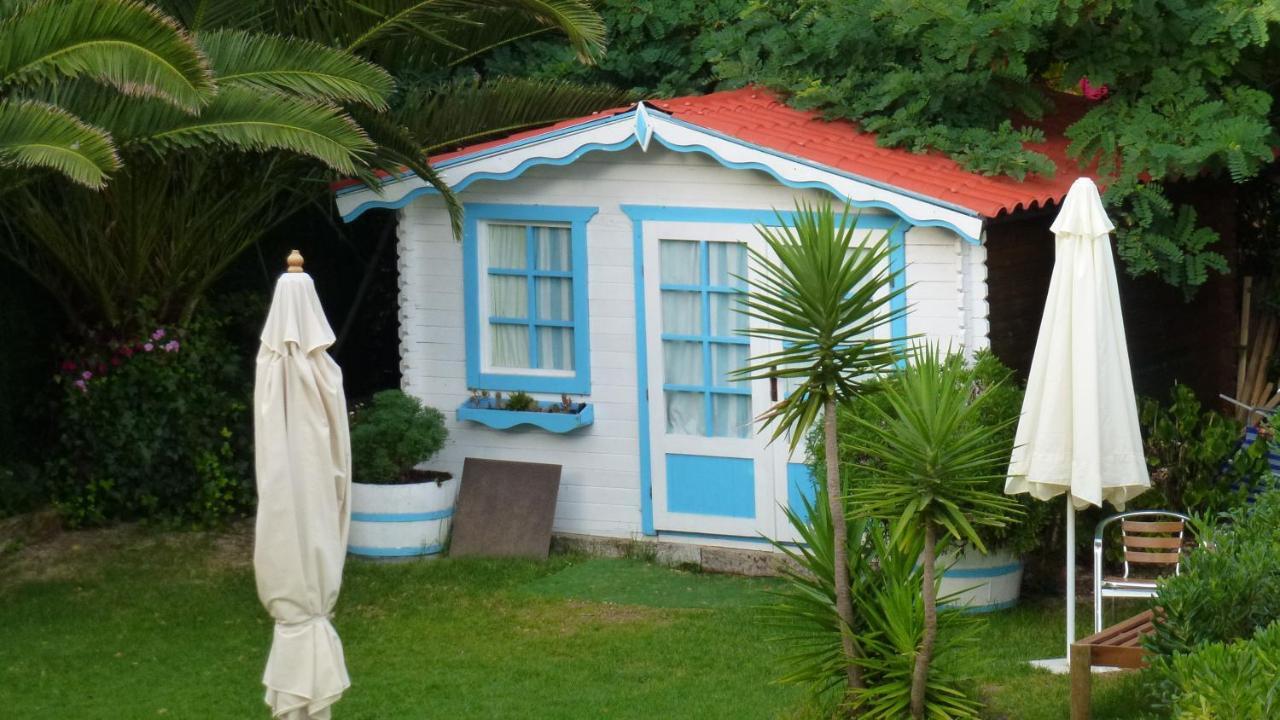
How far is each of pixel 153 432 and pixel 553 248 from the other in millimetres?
3151

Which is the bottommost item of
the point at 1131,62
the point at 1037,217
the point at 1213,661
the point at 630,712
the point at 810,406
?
the point at 630,712

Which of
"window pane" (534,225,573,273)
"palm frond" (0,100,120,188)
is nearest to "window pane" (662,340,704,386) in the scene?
"window pane" (534,225,573,273)

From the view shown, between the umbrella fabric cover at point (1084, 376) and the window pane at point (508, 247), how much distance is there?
4.39m

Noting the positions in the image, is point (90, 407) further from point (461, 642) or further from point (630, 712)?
point (630, 712)

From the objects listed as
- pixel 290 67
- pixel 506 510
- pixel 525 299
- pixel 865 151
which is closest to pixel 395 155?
pixel 290 67

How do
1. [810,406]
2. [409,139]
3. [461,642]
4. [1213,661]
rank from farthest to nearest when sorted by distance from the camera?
1. [409,139]
2. [461,642]
3. [810,406]
4. [1213,661]

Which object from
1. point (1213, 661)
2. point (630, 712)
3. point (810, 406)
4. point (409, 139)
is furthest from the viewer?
point (409, 139)

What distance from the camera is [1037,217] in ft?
38.0

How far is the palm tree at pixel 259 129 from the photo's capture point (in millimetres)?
10320

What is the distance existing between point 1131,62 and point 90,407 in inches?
294

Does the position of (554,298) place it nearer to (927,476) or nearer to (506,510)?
(506,510)

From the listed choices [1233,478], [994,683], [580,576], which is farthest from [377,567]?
[1233,478]

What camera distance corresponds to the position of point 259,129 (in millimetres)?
10258

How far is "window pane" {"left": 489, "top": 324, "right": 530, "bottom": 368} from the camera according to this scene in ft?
39.5
